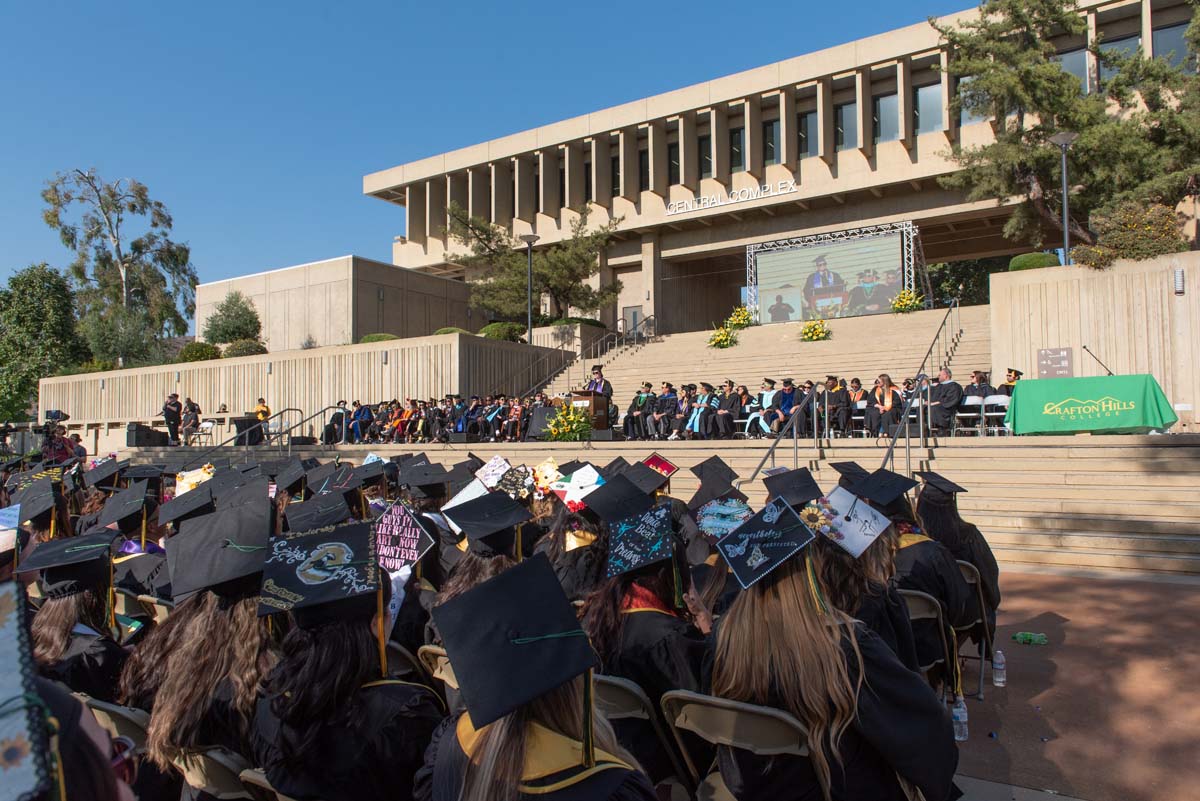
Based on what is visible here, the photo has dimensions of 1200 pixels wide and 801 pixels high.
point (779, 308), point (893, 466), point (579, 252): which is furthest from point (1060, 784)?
point (579, 252)

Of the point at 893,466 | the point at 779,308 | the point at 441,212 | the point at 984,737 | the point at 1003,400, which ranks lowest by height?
the point at 984,737

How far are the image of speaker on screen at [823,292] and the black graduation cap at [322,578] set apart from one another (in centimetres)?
2346

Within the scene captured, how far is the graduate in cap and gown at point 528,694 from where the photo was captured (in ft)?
4.99

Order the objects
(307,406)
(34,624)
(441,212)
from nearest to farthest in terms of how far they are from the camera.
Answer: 1. (34,624)
2. (307,406)
3. (441,212)

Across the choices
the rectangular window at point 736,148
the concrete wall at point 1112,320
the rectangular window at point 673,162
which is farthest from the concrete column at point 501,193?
the concrete wall at point 1112,320

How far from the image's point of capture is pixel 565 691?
1604mm

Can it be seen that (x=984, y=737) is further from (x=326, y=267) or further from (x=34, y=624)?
(x=326, y=267)

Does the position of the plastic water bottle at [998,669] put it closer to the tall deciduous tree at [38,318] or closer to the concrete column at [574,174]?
the concrete column at [574,174]

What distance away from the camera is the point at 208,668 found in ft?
8.38

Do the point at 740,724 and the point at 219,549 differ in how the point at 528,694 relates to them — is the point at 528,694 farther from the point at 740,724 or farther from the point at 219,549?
the point at 219,549

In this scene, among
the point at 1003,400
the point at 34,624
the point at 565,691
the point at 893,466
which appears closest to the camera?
the point at 565,691

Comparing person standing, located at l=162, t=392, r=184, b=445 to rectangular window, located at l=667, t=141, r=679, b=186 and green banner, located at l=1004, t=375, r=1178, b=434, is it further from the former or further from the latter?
green banner, located at l=1004, t=375, r=1178, b=434

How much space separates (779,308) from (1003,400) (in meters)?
12.6

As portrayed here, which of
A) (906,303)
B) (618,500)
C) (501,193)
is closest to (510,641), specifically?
(618,500)
